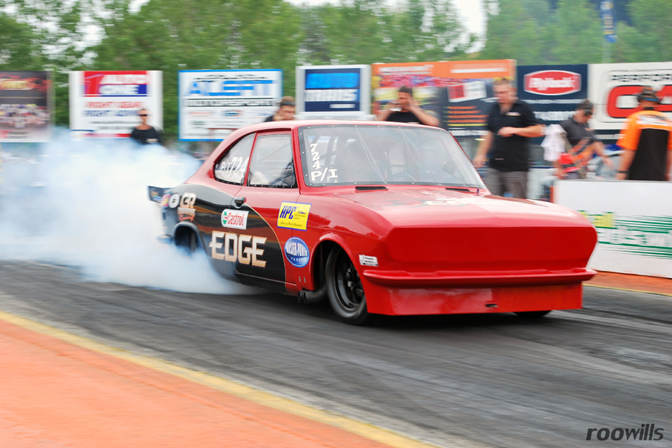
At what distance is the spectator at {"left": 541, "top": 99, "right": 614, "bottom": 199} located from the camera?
43.1 feet

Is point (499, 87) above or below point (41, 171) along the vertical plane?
above

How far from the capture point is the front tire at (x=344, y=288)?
587cm

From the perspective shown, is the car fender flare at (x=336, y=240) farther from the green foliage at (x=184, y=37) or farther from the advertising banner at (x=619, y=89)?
the green foliage at (x=184, y=37)

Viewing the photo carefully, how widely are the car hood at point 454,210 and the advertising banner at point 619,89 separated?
8.80 m

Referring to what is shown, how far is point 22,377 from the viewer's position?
14.0 feet

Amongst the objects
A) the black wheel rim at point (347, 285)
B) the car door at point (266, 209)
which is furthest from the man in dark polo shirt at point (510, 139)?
the black wheel rim at point (347, 285)

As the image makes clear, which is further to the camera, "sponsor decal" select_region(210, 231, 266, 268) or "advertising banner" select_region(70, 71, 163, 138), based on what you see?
"advertising banner" select_region(70, 71, 163, 138)

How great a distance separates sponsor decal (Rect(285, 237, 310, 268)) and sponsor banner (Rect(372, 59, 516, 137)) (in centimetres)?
971

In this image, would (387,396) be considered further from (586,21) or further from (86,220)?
(586,21)

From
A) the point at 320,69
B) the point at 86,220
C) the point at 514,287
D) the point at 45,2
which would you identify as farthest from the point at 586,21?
the point at 514,287

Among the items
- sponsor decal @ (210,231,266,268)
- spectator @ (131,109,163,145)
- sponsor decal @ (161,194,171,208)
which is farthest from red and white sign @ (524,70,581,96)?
sponsor decal @ (210,231,266,268)

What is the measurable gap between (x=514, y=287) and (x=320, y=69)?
11.8 metres

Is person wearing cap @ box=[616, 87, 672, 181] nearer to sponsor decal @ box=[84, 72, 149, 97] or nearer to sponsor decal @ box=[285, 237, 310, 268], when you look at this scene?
sponsor decal @ box=[285, 237, 310, 268]

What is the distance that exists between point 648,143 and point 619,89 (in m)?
4.79
